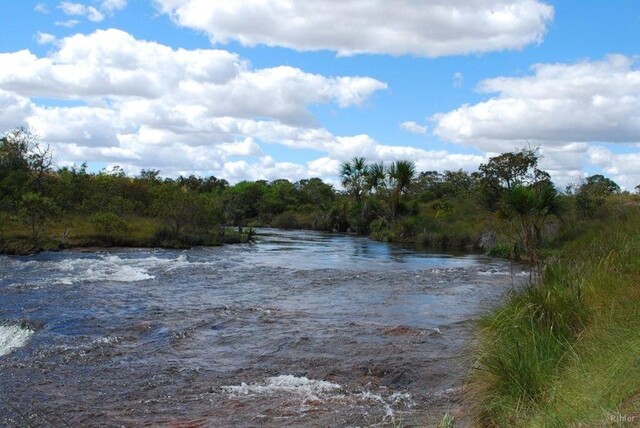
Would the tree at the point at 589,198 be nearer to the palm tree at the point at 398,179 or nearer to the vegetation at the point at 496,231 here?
the vegetation at the point at 496,231

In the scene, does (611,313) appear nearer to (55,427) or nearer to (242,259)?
(55,427)

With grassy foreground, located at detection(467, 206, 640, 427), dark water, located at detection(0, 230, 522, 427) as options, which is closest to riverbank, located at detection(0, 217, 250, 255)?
dark water, located at detection(0, 230, 522, 427)

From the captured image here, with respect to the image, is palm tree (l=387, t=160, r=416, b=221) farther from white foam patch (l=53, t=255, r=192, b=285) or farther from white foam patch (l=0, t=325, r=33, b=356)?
white foam patch (l=0, t=325, r=33, b=356)

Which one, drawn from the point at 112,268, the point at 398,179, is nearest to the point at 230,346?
the point at 112,268

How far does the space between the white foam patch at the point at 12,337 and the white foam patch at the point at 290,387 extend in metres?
4.81

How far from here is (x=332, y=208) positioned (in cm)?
6462

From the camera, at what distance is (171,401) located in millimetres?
8453

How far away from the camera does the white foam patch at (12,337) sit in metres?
11.5

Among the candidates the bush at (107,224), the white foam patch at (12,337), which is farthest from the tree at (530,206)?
the bush at (107,224)

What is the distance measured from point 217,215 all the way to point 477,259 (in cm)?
1808

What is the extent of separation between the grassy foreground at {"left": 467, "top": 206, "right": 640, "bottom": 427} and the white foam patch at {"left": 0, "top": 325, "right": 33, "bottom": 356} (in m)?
8.23

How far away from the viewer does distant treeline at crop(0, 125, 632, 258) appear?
3195 centimetres

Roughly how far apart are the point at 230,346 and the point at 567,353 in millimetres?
6875

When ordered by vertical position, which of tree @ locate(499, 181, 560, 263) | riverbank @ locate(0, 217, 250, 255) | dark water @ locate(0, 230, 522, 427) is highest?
tree @ locate(499, 181, 560, 263)
